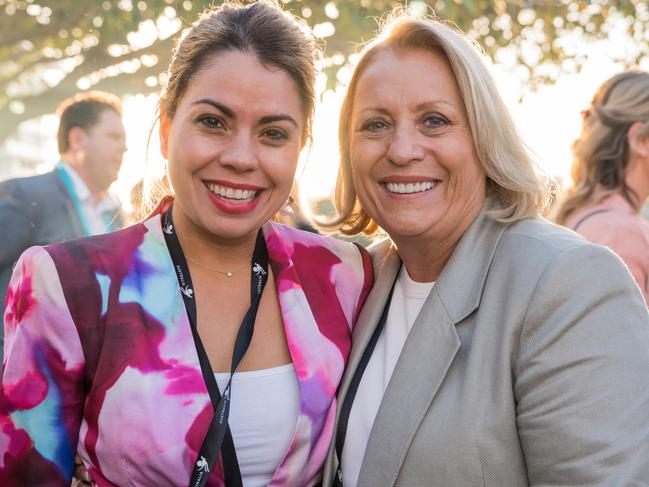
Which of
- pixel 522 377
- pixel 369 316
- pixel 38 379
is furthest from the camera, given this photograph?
pixel 369 316

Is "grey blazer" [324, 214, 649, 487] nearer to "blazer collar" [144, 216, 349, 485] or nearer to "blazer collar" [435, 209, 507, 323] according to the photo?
"blazer collar" [435, 209, 507, 323]

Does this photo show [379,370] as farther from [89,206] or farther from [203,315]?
[89,206]

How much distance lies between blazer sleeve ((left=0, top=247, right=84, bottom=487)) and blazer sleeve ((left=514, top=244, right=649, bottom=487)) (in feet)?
4.38

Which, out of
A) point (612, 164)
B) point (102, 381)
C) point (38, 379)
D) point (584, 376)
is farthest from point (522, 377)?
point (612, 164)

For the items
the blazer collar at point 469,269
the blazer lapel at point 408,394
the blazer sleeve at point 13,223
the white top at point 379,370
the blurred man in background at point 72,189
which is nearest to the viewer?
the blazer lapel at point 408,394

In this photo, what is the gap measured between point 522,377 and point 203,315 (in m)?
1.09

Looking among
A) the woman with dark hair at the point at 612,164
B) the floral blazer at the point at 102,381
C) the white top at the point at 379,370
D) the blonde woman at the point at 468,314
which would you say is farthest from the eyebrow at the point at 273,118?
the woman with dark hair at the point at 612,164

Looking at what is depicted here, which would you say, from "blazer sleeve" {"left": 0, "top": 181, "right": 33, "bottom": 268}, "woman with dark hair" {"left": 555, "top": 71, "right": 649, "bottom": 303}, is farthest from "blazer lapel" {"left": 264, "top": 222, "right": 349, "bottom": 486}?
"blazer sleeve" {"left": 0, "top": 181, "right": 33, "bottom": 268}

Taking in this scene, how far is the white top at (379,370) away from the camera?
8.37ft

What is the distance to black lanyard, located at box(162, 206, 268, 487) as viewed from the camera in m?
2.33

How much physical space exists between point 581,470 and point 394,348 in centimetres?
82

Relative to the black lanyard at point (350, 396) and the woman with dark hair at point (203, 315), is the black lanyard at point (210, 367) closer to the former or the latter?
the woman with dark hair at point (203, 315)

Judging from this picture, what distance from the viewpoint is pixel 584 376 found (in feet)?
6.76

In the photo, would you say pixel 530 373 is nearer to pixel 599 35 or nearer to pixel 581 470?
pixel 581 470
